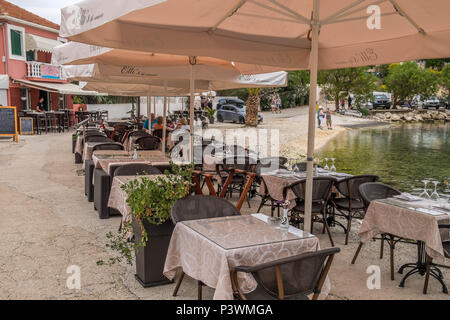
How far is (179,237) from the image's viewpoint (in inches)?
138

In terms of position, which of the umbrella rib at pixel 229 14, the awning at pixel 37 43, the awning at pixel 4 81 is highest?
the awning at pixel 37 43

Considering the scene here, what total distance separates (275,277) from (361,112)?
41.8m

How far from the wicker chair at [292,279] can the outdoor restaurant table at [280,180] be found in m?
2.89

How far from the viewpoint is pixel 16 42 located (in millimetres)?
25844

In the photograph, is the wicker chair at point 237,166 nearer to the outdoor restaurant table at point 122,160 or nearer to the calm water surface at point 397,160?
the outdoor restaurant table at point 122,160

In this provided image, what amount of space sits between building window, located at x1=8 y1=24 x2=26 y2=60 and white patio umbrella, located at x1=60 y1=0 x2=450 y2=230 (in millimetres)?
24775

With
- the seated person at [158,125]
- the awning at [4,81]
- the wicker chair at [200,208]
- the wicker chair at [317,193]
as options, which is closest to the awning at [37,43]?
the awning at [4,81]

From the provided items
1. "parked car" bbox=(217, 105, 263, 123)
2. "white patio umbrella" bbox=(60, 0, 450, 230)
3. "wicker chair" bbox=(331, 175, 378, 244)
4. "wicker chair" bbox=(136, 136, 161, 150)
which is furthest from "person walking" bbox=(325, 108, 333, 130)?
"white patio umbrella" bbox=(60, 0, 450, 230)

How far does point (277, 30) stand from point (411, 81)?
4813 cm

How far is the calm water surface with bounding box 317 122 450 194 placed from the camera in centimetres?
1291

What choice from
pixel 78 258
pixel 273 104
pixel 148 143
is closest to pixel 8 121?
pixel 148 143

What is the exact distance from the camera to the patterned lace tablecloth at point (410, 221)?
412 centimetres

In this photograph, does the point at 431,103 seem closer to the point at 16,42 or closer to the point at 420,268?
the point at 16,42
